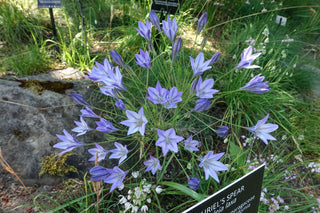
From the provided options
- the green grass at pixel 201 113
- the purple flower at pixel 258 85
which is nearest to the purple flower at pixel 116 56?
the green grass at pixel 201 113

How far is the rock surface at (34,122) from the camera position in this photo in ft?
5.71

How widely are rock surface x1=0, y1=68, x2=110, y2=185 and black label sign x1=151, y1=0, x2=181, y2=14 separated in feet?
3.60

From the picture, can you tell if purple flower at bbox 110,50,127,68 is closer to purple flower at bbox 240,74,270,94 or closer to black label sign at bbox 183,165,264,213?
purple flower at bbox 240,74,270,94

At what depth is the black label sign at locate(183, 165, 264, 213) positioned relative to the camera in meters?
1.10

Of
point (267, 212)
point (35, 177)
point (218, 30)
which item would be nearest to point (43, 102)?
point (35, 177)

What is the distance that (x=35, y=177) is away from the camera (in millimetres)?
1708

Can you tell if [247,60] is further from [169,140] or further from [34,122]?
[34,122]

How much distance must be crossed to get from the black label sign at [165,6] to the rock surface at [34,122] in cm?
110

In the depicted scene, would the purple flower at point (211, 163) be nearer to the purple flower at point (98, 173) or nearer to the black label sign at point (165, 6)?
the purple flower at point (98, 173)

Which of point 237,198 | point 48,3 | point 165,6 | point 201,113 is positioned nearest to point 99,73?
point 201,113

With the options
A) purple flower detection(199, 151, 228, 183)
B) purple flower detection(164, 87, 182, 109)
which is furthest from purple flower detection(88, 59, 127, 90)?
purple flower detection(199, 151, 228, 183)

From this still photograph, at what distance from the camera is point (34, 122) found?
1.91 metres

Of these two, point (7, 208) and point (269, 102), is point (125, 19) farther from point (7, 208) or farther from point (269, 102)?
point (7, 208)

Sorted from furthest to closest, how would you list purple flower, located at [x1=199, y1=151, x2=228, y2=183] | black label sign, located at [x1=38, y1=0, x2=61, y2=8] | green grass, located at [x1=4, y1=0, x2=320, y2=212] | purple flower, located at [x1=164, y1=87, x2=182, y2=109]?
1. black label sign, located at [x1=38, y1=0, x2=61, y2=8]
2. green grass, located at [x1=4, y1=0, x2=320, y2=212]
3. purple flower, located at [x1=199, y1=151, x2=228, y2=183]
4. purple flower, located at [x1=164, y1=87, x2=182, y2=109]
